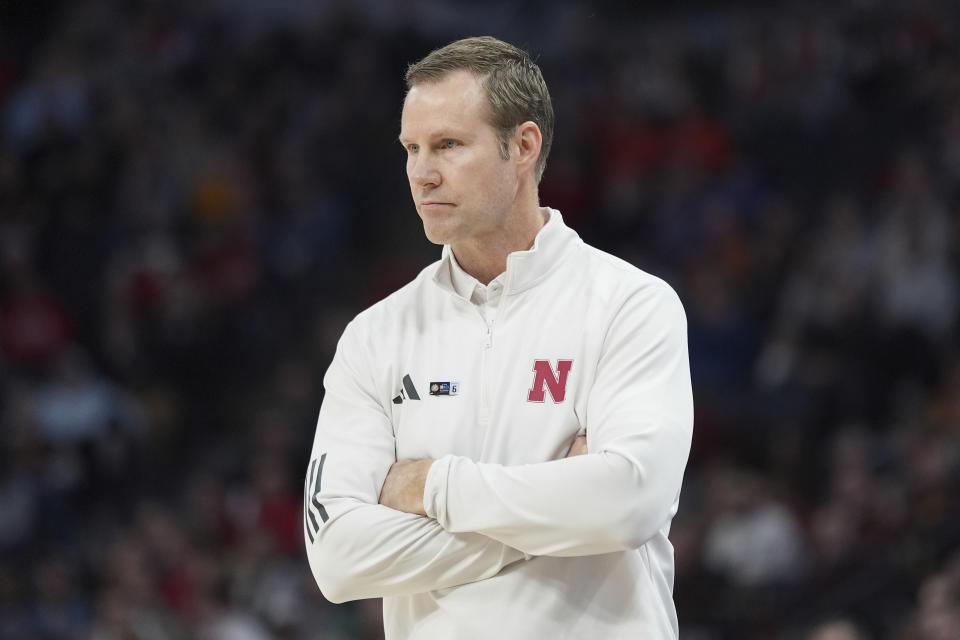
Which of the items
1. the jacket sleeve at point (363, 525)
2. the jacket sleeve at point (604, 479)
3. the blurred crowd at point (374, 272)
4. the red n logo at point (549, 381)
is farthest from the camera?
the blurred crowd at point (374, 272)

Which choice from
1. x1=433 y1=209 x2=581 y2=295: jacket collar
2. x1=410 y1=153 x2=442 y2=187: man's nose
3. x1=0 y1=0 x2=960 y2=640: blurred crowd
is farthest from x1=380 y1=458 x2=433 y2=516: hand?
x1=0 y1=0 x2=960 y2=640: blurred crowd

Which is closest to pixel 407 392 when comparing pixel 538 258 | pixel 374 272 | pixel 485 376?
pixel 485 376

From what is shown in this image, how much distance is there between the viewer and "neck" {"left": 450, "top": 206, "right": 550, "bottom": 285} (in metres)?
3.17

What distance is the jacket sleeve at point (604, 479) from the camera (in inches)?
108

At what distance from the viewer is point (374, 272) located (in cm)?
1208

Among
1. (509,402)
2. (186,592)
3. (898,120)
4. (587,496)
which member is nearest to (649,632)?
(587,496)

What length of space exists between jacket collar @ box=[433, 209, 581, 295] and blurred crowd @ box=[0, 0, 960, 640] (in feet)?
12.9

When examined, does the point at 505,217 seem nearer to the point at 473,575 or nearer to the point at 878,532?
the point at 473,575

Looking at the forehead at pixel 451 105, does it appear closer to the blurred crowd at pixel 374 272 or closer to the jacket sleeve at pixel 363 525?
the jacket sleeve at pixel 363 525

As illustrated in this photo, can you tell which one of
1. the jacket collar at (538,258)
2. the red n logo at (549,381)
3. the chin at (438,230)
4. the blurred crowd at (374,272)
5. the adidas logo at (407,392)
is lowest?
the blurred crowd at (374,272)

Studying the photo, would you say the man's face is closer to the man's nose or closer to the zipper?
the man's nose

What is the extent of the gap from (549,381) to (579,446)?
165 mm

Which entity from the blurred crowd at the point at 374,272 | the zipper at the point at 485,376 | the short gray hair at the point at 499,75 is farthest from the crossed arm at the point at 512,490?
the blurred crowd at the point at 374,272

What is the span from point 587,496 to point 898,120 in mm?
9442
